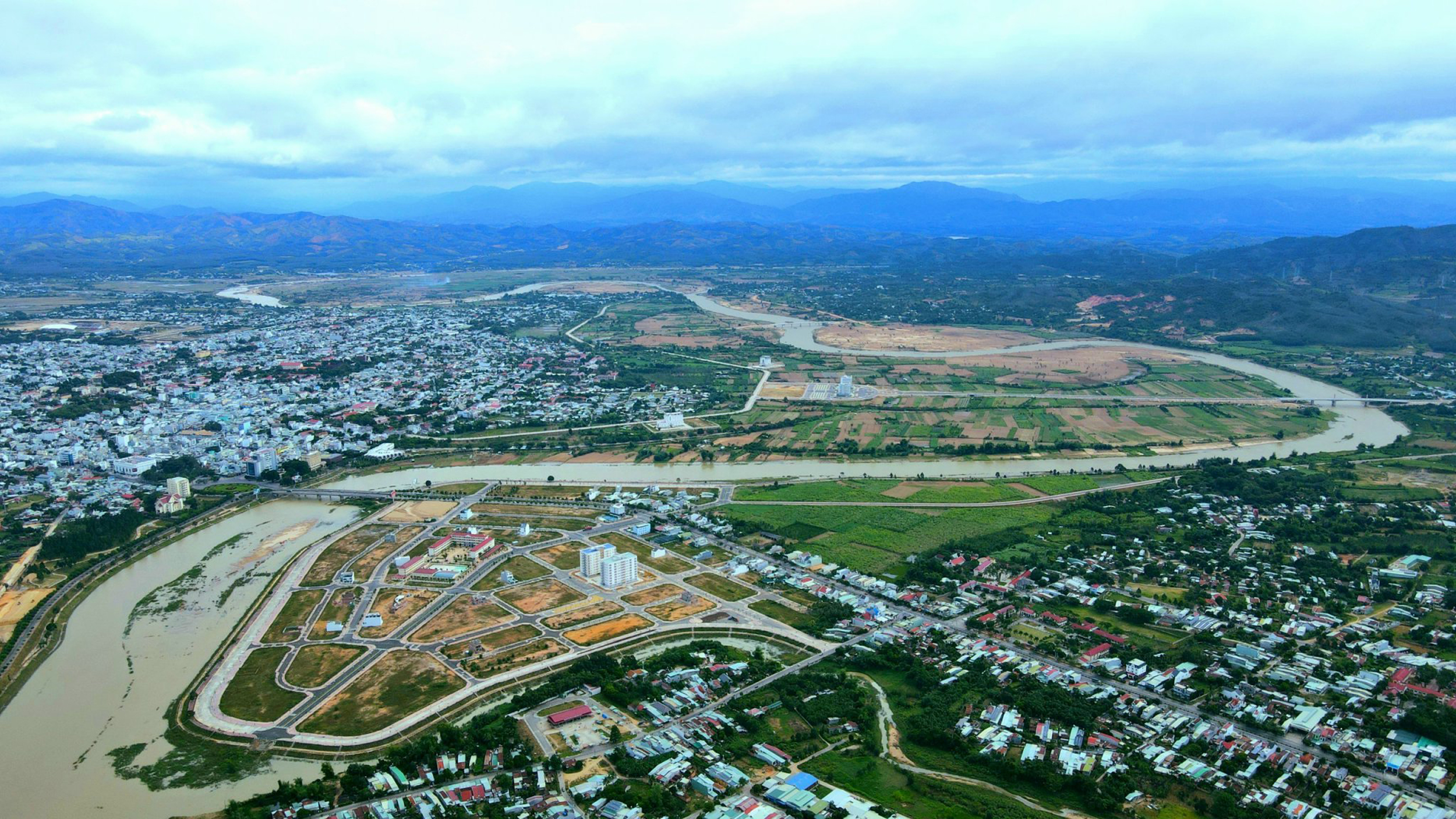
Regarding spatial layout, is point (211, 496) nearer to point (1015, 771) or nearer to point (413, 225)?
point (1015, 771)

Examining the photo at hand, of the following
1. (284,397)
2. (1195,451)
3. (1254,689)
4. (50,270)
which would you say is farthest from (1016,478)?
(50,270)

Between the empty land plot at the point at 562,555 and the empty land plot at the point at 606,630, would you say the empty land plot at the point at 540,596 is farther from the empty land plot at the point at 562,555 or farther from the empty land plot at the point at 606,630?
the empty land plot at the point at 606,630

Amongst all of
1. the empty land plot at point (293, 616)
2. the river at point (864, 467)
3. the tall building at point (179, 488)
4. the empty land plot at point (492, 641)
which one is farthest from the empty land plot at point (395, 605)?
the tall building at point (179, 488)

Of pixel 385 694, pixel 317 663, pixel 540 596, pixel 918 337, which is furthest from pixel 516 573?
pixel 918 337

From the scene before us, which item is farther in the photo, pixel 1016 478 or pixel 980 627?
pixel 1016 478

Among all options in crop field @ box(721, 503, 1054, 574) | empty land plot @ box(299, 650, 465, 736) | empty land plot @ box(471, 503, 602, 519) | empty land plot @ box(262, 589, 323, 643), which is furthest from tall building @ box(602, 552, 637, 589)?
empty land plot @ box(262, 589, 323, 643)

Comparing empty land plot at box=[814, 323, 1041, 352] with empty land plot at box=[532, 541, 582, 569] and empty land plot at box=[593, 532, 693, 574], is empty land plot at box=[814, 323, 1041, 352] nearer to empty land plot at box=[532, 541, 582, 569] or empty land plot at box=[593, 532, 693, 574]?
empty land plot at box=[593, 532, 693, 574]
